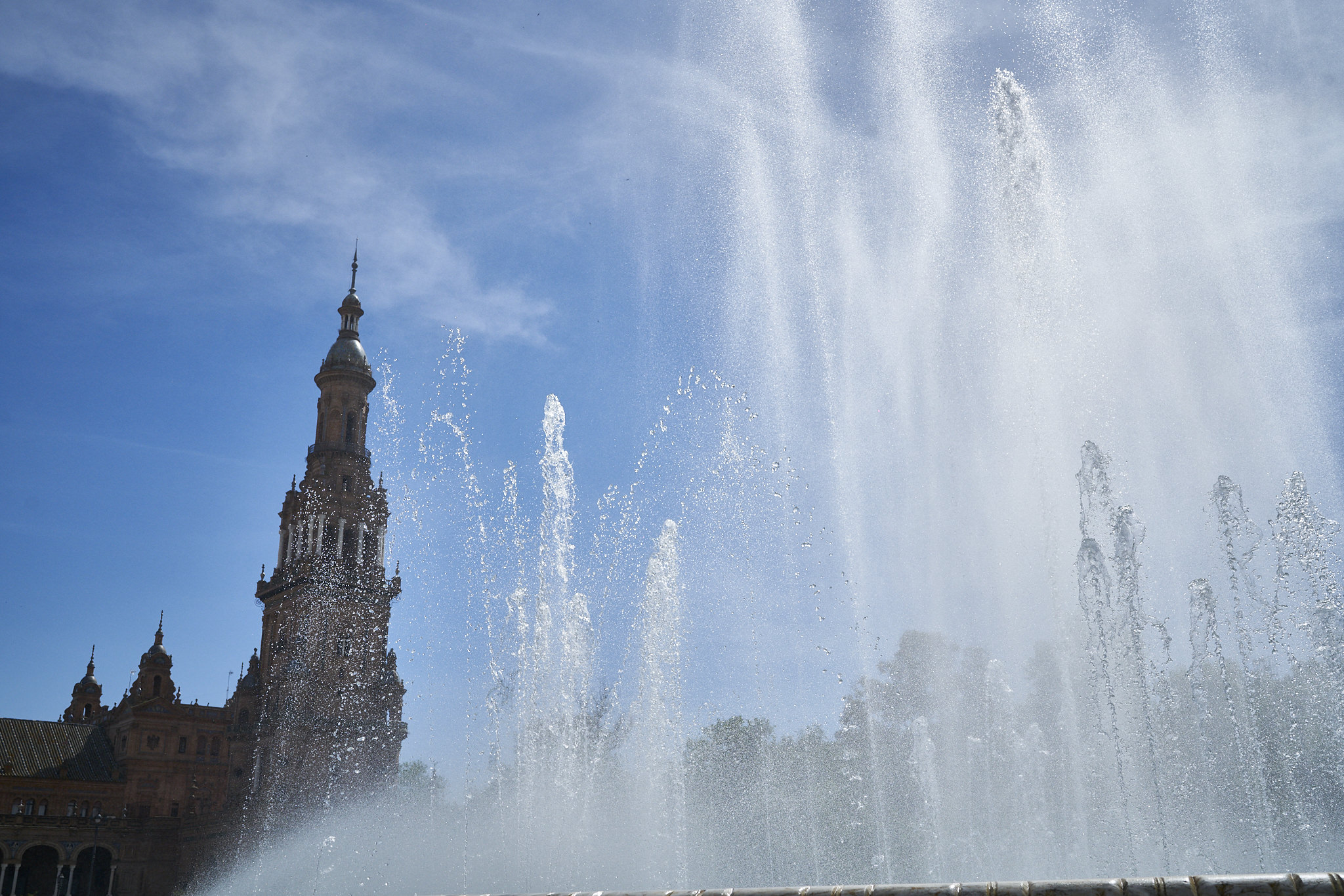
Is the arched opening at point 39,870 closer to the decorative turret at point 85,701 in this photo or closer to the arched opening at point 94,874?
the arched opening at point 94,874

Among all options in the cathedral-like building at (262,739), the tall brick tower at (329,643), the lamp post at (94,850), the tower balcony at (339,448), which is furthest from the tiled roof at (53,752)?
the tower balcony at (339,448)

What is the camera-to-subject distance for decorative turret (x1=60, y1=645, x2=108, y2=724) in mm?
71938

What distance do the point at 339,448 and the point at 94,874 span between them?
25371 mm

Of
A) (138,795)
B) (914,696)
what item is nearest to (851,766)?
(914,696)

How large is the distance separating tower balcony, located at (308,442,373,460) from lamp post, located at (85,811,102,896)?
71.2 ft

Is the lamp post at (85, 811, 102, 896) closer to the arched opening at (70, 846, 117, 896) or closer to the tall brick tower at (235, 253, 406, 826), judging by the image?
the arched opening at (70, 846, 117, 896)

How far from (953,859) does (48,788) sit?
50.8 meters

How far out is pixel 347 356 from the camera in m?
62.8

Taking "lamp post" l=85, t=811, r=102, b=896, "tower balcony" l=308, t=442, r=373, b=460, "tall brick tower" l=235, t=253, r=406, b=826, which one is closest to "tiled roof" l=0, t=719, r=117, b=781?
"lamp post" l=85, t=811, r=102, b=896

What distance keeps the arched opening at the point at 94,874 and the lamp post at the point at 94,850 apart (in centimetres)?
4

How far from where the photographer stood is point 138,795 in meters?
56.5

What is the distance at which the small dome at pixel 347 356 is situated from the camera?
62250mm

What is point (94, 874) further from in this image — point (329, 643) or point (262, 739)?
point (329, 643)

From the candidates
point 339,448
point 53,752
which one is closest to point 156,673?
point 53,752
